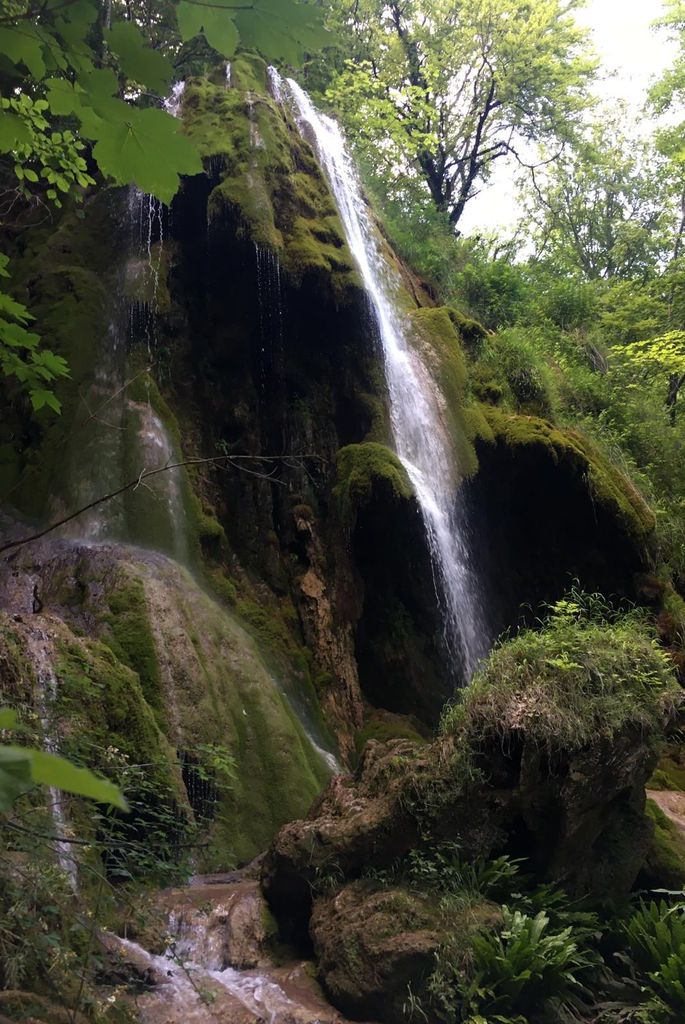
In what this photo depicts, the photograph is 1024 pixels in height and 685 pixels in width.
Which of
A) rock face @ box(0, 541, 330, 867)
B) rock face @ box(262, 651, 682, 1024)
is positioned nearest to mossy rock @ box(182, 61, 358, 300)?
rock face @ box(0, 541, 330, 867)

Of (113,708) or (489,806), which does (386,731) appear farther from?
(113,708)

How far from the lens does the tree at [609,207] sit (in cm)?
2238

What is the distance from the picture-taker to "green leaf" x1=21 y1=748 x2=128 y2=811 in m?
0.75

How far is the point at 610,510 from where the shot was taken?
1037 centimetres

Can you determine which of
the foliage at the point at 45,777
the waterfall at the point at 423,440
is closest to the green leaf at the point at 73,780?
the foliage at the point at 45,777

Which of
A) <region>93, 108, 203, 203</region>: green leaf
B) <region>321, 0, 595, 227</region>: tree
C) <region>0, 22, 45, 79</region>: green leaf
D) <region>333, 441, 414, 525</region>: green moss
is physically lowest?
<region>93, 108, 203, 203</region>: green leaf

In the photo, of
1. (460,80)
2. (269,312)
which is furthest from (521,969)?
(460,80)

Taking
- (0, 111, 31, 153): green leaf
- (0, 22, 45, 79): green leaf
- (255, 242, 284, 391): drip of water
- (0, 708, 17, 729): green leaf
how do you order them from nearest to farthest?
1. (0, 708, 17, 729): green leaf
2. (0, 22, 45, 79): green leaf
3. (0, 111, 31, 153): green leaf
4. (255, 242, 284, 391): drip of water

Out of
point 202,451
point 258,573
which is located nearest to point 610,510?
point 258,573

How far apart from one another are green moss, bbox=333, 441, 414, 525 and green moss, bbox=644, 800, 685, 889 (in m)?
4.44

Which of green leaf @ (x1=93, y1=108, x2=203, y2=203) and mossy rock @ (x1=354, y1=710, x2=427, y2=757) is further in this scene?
mossy rock @ (x1=354, y1=710, x2=427, y2=757)

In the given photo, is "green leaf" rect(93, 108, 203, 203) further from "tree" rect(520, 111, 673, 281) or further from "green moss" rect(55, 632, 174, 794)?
"tree" rect(520, 111, 673, 281)

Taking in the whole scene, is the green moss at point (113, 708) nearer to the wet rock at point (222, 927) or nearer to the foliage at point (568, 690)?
the wet rock at point (222, 927)

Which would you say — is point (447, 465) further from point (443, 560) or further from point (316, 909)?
point (316, 909)
